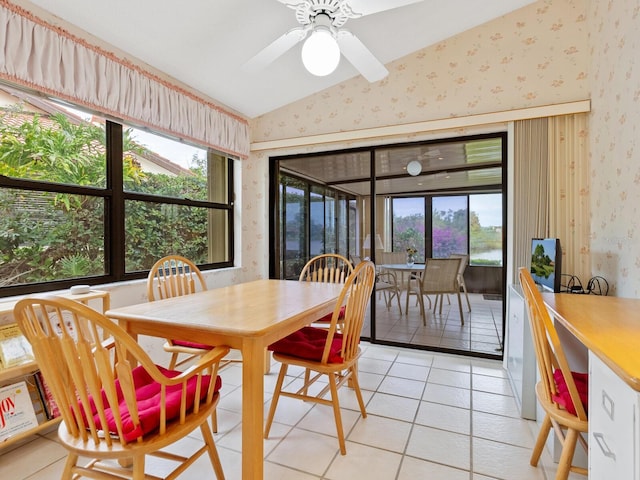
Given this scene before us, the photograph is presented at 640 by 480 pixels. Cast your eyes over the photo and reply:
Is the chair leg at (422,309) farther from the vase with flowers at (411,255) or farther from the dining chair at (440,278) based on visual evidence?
the vase with flowers at (411,255)

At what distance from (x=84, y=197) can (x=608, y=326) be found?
Result: 2.83m

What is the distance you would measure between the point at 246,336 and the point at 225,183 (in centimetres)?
256

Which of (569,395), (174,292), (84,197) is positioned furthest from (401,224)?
(84,197)

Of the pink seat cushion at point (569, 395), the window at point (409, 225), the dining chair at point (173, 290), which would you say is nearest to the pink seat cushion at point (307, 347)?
the dining chair at point (173, 290)

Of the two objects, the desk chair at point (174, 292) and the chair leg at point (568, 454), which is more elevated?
the desk chair at point (174, 292)

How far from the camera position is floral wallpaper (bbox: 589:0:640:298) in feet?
5.79

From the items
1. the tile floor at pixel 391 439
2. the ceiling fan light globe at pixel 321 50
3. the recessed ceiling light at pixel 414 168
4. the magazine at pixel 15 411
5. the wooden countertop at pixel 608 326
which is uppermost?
the ceiling fan light globe at pixel 321 50

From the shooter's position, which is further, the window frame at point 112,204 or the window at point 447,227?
the window at point 447,227

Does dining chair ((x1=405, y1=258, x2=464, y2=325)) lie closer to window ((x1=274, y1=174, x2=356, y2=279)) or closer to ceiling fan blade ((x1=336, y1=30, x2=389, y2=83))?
window ((x1=274, y1=174, x2=356, y2=279))

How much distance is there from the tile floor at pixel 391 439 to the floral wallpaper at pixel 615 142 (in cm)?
105

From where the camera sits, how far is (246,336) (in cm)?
127

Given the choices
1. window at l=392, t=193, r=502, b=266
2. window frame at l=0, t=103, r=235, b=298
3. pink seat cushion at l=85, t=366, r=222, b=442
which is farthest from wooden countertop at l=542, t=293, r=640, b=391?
window frame at l=0, t=103, r=235, b=298

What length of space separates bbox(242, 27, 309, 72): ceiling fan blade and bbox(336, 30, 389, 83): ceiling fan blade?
21 cm

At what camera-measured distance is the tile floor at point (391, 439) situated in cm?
157
